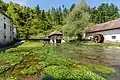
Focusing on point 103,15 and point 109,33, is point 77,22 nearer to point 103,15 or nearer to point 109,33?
point 109,33

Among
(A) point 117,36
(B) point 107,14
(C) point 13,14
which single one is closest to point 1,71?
(A) point 117,36

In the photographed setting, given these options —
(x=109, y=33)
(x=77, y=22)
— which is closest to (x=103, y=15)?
(x=77, y=22)

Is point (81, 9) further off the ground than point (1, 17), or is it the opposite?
point (81, 9)

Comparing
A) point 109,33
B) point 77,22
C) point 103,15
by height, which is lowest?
point 109,33

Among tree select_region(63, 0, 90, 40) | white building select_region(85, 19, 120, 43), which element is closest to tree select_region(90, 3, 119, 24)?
tree select_region(63, 0, 90, 40)

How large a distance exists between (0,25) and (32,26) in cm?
2153

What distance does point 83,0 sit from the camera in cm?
5578

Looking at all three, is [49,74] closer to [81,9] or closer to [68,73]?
[68,73]

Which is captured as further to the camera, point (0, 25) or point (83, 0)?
point (83, 0)

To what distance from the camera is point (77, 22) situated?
165 ft

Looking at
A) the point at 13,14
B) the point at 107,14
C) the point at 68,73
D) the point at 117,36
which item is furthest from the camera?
the point at 107,14

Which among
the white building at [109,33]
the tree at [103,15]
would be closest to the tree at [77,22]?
the white building at [109,33]

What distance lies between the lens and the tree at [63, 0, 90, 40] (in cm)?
5019

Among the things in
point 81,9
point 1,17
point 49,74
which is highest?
point 81,9
